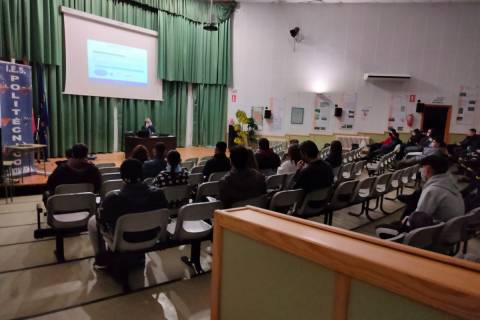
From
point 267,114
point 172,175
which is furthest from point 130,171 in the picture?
point 267,114

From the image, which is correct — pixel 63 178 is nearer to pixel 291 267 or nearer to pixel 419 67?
pixel 291 267

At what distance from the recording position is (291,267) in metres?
1.09

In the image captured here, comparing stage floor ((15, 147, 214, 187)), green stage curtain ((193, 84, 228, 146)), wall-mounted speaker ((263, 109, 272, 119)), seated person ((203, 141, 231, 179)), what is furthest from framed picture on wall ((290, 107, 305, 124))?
seated person ((203, 141, 231, 179))

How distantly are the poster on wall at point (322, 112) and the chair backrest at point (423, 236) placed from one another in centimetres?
1015

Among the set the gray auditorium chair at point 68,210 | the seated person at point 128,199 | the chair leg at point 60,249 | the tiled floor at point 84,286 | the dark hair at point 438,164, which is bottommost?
the tiled floor at point 84,286

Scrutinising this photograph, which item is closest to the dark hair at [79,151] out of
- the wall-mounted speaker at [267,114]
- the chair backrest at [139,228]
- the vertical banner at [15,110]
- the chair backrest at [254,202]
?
the chair backrest at [139,228]

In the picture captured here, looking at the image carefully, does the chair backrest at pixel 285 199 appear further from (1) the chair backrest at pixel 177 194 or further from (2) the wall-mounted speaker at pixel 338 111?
(2) the wall-mounted speaker at pixel 338 111

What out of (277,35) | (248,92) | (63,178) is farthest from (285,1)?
(63,178)

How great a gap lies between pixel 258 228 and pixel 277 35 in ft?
40.0

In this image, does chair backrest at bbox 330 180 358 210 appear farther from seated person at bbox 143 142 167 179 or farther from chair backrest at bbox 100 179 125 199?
chair backrest at bbox 100 179 125 199

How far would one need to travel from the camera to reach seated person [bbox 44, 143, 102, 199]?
346 cm

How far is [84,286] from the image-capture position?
2662mm

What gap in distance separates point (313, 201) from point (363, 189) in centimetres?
129

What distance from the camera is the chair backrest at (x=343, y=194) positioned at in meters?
3.93
